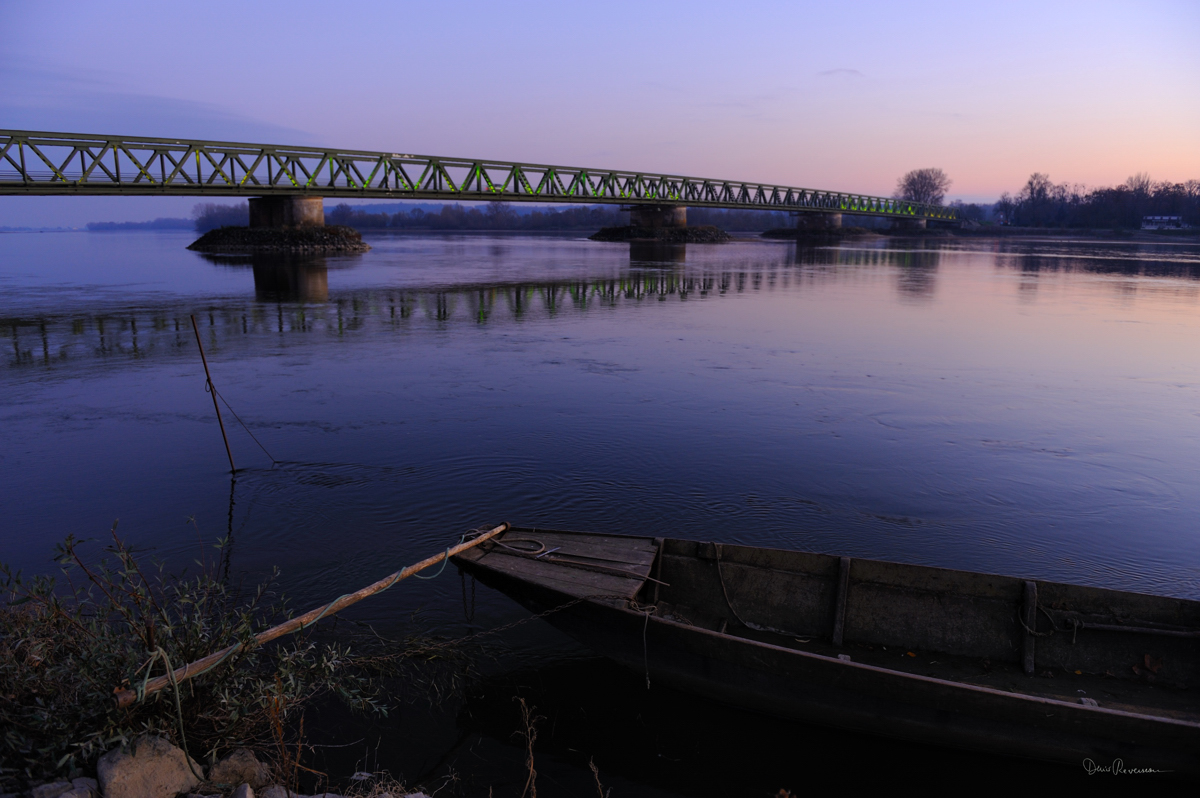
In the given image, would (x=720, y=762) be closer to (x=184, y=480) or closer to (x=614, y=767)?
(x=614, y=767)

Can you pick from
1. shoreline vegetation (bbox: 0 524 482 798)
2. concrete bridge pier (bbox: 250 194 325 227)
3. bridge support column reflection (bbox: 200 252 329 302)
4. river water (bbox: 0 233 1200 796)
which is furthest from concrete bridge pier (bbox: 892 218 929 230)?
shoreline vegetation (bbox: 0 524 482 798)

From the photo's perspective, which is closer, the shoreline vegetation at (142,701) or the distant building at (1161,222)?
the shoreline vegetation at (142,701)

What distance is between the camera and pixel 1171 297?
37.3 metres

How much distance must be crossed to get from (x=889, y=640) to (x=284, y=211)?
67347 millimetres

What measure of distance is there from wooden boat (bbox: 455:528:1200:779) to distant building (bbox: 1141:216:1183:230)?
187m

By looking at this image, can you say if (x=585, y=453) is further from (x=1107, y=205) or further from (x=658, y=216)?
(x=1107, y=205)

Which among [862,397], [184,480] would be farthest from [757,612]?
[862,397]

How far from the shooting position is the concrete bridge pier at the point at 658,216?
102125mm

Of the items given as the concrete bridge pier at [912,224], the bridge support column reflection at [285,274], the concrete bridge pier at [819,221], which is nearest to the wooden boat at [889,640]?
the bridge support column reflection at [285,274]

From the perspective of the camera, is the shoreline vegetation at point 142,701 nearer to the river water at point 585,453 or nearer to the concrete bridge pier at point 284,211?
the river water at point 585,453

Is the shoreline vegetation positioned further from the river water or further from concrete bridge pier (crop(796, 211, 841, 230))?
concrete bridge pier (crop(796, 211, 841, 230))

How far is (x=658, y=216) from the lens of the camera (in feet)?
335

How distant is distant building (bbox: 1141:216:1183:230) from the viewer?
507 ft

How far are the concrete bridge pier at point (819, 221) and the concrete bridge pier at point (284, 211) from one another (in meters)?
94.4
